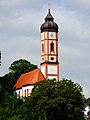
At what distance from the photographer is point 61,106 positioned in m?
89.4

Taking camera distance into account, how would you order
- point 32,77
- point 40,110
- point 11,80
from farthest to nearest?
1. point 11,80
2. point 32,77
3. point 40,110

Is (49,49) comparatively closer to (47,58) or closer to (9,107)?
(47,58)

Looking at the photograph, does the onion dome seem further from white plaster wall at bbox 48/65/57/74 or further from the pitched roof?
the pitched roof

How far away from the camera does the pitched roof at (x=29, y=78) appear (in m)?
111

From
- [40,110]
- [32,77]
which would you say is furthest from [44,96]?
[32,77]

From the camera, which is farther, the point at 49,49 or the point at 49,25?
the point at 49,25

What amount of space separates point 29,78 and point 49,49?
567 cm

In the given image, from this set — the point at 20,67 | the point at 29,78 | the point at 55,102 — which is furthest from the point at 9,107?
the point at 20,67

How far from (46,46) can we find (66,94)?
79.6 ft

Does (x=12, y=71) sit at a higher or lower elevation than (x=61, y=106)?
higher

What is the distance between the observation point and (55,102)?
88250 mm

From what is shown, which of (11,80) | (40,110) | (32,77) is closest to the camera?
(40,110)

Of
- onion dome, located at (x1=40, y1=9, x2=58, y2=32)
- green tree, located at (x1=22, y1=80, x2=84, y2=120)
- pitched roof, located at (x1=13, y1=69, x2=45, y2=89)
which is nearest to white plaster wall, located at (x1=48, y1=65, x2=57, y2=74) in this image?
pitched roof, located at (x1=13, y1=69, x2=45, y2=89)

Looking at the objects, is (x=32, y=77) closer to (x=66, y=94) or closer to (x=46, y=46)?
(x=46, y=46)
